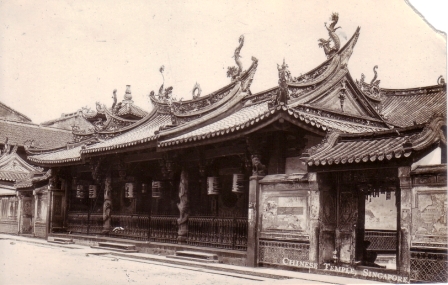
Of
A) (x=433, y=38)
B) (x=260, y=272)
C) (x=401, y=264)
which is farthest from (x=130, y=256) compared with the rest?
(x=433, y=38)

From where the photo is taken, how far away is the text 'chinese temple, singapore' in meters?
9.66

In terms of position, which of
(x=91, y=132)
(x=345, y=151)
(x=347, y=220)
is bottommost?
(x=347, y=220)

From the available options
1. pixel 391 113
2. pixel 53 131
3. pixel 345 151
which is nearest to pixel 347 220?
pixel 345 151

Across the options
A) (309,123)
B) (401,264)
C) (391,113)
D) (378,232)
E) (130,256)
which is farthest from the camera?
(391,113)

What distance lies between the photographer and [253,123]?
12133mm

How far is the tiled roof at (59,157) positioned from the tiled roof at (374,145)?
1136 cm

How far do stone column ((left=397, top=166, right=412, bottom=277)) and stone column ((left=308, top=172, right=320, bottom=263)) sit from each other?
1.81m

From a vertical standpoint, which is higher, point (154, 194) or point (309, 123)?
point (309, 123)

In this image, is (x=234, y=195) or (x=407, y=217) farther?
(x=234, y=195)

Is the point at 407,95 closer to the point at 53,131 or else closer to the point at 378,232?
the point at 378,232

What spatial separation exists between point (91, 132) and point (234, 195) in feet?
31.5

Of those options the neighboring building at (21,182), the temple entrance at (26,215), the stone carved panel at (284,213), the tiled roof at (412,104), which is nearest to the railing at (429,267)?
the stone carved panel at (284,213)

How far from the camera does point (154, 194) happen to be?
17500mm

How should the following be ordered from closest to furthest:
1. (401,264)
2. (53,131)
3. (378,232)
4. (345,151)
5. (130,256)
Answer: (401,264)
(345,151)
(130,256)
(378,232)
(53,131)
